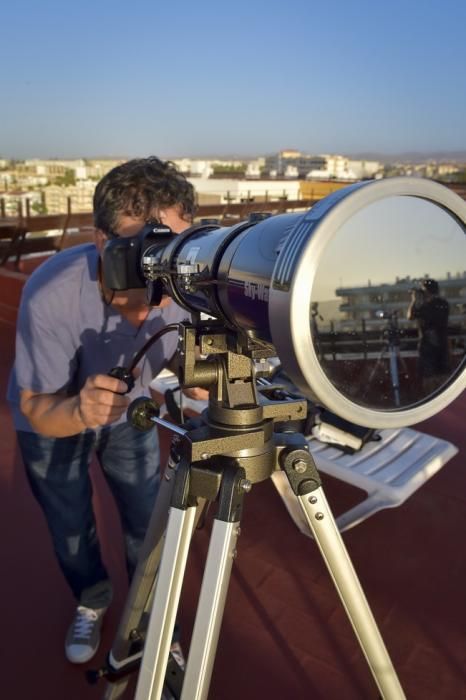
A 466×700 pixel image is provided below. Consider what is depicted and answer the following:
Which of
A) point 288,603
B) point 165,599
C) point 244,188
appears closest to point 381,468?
point 288,603

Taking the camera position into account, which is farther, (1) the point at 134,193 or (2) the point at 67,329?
(2) the point at 67,329

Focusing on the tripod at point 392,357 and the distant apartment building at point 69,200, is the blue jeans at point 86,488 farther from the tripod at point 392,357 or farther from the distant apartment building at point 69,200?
the distant apartment building at point 69,200

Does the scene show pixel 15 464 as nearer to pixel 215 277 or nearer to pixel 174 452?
pixel 174 452

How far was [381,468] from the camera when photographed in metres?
2.70

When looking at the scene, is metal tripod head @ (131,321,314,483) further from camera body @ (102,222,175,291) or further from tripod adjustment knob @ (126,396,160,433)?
camera body @ (102,222,175,291)

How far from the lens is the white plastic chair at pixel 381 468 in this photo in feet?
8.13

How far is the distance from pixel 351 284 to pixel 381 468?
2092 millimetres

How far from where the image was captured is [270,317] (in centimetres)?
77

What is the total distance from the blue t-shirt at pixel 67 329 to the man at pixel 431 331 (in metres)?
0.83

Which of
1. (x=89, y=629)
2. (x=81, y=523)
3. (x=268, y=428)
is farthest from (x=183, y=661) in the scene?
(x=268, y=428)

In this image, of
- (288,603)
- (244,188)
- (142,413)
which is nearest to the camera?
(142,413)

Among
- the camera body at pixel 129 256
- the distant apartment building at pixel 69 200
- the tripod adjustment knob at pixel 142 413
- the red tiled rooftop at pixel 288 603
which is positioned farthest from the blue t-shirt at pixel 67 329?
the distant apartment building at pixel 69 200

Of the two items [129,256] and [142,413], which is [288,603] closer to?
[142,413]

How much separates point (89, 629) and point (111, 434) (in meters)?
0.70
